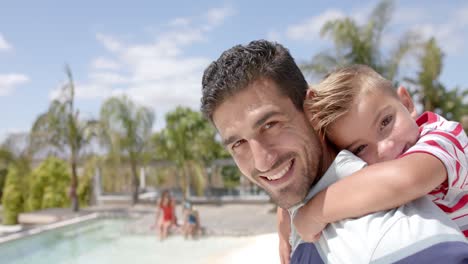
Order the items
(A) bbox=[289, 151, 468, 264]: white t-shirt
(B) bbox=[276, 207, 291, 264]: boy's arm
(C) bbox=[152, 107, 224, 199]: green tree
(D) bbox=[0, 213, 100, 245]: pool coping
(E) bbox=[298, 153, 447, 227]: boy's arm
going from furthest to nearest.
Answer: (C) bbox=[152, 107, 224, 199]: green tree < (D) bbox=[0, 213, 100, 245]: pool coping < (B) bbox=[276, 207, 291, 264]: boy's arm < (E) bbox=[298, 153, 447, 227]: boy's arm < (A) bbox=[289, 151, 468, 264]: white t-shirt

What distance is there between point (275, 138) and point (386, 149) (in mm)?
354

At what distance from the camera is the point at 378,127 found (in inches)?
50.5

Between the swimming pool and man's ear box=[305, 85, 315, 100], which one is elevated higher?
man's ear box=[305, 85, 315, 100]

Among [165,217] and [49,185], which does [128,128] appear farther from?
[165,217]

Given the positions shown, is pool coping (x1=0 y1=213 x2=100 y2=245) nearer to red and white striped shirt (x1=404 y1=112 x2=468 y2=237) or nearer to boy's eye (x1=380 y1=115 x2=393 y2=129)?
boy's eye (x1=380 y1=115 x2=393 y2=129)

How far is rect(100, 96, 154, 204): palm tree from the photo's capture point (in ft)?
59.9

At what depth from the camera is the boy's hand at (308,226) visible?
1178 mm

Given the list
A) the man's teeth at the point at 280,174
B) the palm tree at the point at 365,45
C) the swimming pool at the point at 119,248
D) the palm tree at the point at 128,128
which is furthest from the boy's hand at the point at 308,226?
the palm tree at the point at 128,128

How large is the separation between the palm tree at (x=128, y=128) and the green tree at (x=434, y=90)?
1174 centimetres

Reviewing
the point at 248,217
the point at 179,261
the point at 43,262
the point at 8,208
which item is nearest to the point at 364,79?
the point at 179,261

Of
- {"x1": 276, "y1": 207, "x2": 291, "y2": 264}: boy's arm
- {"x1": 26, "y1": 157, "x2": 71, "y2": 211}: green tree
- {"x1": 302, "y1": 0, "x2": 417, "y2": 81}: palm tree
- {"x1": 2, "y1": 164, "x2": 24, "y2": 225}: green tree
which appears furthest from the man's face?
{"x1": 26, "y1": 157, "x2": 71, "y2": 211}: green tree

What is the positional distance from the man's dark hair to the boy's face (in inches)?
7.7

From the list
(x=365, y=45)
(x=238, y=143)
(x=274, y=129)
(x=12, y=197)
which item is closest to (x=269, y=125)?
(x=274, y=129)

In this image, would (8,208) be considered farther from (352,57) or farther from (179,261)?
(352,57)
